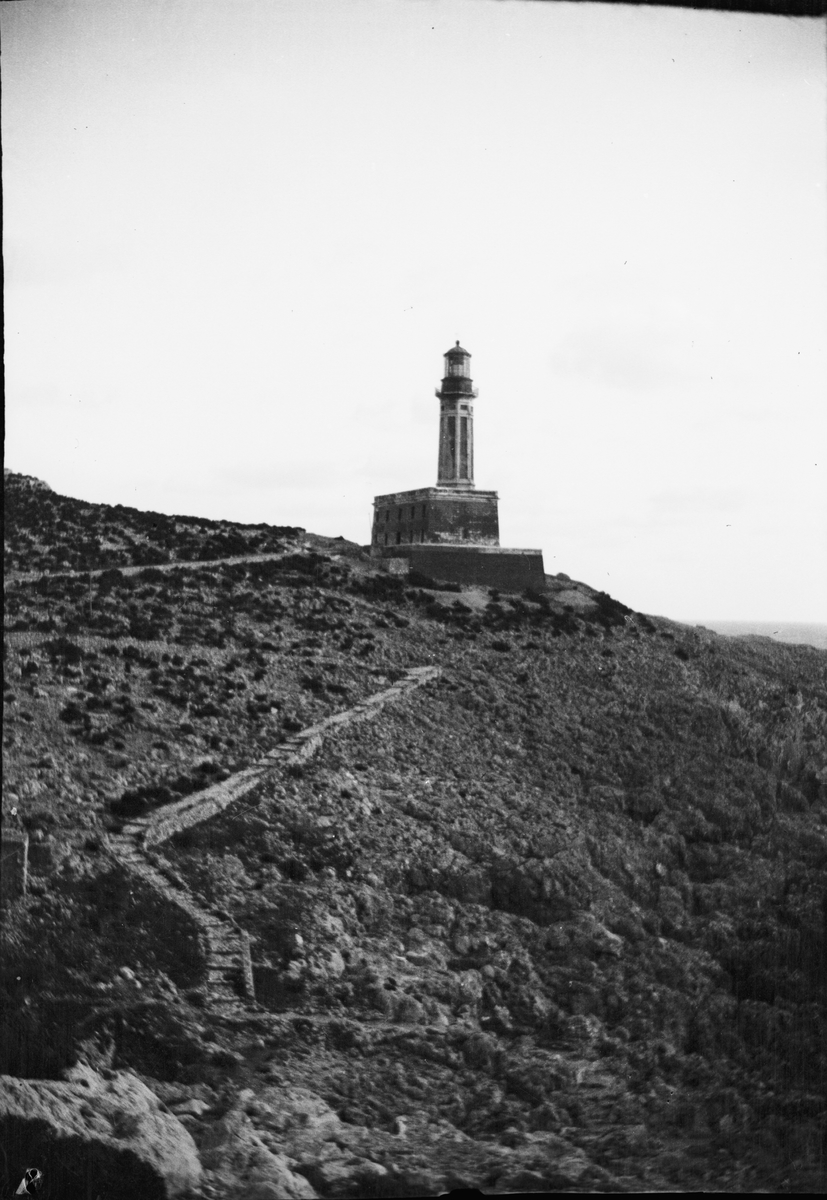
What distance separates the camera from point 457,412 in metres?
11.6

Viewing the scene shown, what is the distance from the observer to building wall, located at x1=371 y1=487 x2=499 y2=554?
41.6 feet

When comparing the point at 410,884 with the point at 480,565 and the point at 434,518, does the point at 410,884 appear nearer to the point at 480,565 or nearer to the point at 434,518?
the point at 480,565

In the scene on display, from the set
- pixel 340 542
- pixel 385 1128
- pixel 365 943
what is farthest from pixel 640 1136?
pixel 340 542

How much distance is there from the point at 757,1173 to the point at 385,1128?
3.43 m

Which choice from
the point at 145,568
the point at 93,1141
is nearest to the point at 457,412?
the point at 145,568

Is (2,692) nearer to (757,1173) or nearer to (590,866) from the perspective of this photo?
(590,866)

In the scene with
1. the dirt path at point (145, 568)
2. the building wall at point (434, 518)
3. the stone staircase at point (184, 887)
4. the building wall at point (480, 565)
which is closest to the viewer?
the stone staircase at point (184, 887)

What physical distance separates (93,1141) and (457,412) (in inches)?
310

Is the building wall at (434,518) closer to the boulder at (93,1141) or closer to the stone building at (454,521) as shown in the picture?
the stone building at (454,521)

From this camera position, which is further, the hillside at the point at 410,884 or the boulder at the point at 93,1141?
the hillside at the point at 410,884

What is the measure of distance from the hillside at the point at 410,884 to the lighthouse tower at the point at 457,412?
1.82 meters

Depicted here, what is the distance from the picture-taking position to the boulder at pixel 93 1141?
845 centimetres

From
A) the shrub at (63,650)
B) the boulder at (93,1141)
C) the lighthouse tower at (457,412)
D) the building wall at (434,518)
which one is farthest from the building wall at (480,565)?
the boulder at (93,1141)

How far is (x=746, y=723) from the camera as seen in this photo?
11633 millimetres
